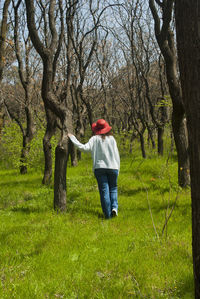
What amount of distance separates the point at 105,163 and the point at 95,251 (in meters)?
1.93

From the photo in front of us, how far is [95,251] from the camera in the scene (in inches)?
140

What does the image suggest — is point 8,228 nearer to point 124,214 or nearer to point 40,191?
point 124,214

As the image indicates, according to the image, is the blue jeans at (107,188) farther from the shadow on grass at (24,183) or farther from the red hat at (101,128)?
the shadow on grass at (24,183)

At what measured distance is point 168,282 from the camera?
8.72 ft

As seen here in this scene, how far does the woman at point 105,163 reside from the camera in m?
5.04

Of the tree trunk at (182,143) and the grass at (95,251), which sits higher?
the tree trunk at (182,143)

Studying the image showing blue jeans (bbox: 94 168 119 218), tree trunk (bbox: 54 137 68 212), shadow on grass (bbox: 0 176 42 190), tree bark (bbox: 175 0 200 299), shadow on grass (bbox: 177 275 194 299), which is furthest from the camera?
shadow on grass (bbox: 0 176 42 190)

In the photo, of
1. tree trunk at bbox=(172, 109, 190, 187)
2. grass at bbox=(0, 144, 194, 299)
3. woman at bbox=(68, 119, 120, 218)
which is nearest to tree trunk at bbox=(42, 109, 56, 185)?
grass at bbox=(0, 144, 194, 299)

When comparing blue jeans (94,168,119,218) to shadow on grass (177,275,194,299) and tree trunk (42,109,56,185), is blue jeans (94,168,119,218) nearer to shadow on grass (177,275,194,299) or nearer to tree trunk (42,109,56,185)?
shadow on grass (177,275,194,299)

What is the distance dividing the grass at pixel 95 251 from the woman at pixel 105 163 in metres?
0.28

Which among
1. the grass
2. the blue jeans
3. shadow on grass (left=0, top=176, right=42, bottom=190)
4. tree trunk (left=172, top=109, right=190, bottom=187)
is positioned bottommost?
the grass

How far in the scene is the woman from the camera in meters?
5.04

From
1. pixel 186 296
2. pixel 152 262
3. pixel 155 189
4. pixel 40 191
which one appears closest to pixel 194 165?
pixel 186 296

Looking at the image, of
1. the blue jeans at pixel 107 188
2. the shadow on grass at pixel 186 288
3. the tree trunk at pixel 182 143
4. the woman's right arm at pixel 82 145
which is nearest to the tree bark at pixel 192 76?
the shadow on grass at pixel 186 288
